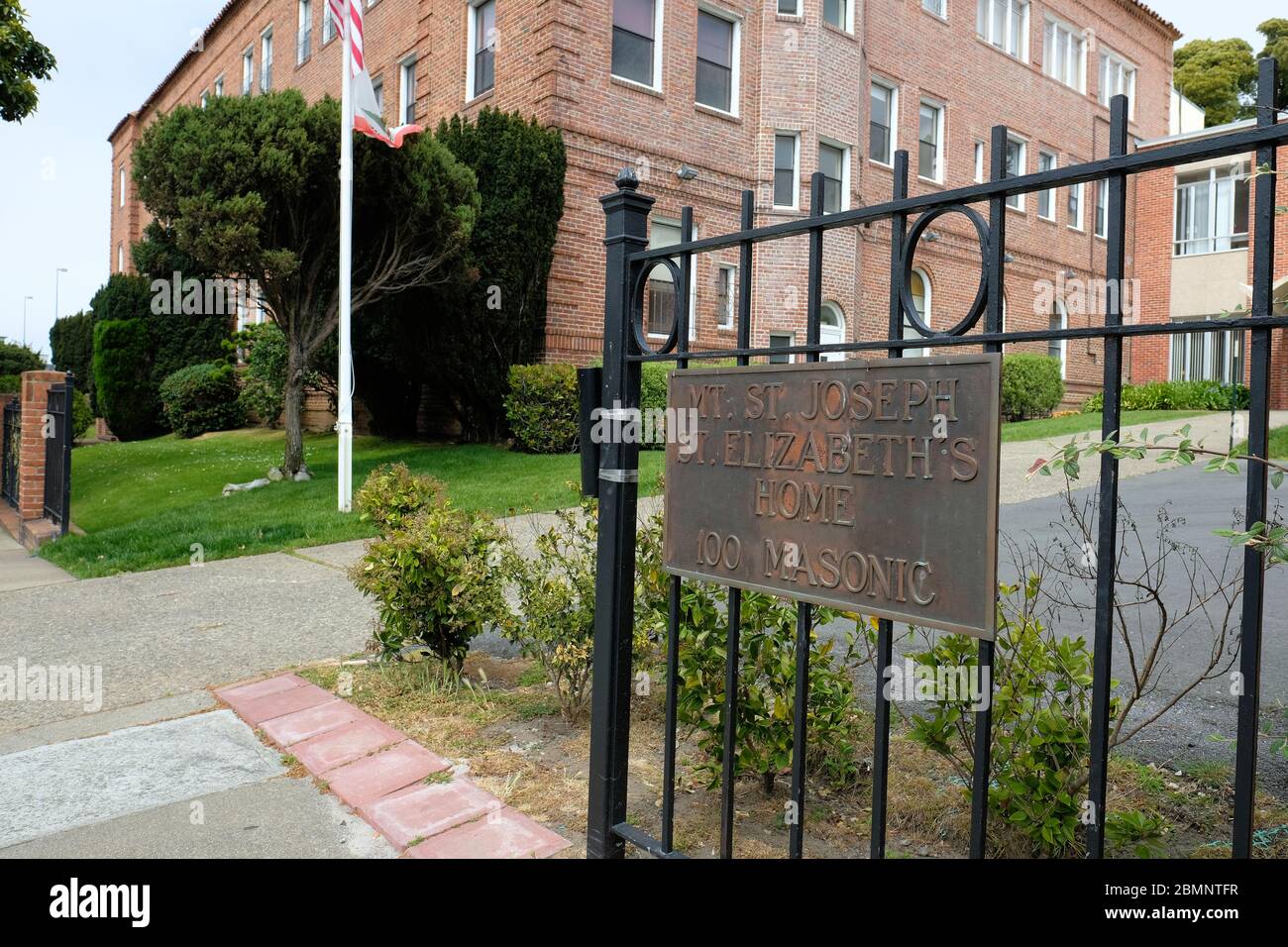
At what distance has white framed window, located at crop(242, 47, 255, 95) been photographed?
85.1ft

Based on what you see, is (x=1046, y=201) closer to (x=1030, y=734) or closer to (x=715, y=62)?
(x=715, y=62)

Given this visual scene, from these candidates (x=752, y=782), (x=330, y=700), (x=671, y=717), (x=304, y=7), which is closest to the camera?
(x=671, y=717)

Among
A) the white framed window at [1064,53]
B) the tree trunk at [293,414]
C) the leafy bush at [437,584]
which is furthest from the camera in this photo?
the white framed window at [1064,53]

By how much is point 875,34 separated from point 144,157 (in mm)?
14120

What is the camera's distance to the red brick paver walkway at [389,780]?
9.87 feet

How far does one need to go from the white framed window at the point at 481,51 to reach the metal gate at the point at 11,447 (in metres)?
8.77

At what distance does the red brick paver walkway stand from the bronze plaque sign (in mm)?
1126

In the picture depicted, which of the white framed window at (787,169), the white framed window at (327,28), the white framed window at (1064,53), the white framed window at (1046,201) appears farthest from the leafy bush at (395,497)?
the white framed window at (1064,53)

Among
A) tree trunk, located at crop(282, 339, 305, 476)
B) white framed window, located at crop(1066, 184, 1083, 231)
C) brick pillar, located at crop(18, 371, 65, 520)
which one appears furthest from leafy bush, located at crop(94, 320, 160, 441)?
white framed window, located at crop(1066, 184, 1083, 231)

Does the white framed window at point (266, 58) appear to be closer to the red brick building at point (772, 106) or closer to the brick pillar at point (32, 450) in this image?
the red brick building at point (772, 106)

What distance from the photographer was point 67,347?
1254 inches

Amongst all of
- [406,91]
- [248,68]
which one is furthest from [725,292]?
[248,68]
